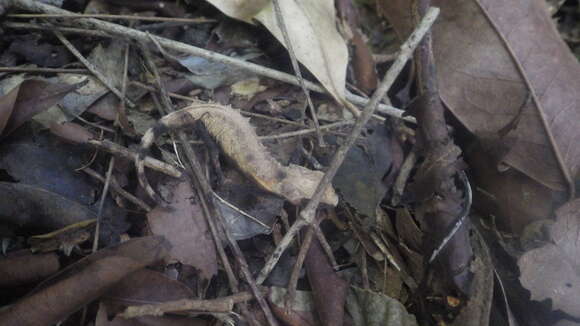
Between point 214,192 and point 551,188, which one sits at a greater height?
point 551,188

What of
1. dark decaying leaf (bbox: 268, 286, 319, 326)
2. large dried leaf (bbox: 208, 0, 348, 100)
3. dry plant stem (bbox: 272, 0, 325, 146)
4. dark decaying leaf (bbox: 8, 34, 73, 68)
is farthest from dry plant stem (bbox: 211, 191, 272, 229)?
dark decaying leaf (bbox: 8, 34, 73, 68)

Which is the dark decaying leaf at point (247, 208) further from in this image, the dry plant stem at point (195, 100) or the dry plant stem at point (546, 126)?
the dry plant stem at point (546, 126)

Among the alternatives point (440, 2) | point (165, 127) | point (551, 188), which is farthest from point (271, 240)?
point (440, 2)

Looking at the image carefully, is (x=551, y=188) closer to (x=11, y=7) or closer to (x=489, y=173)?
(x=489, y=173)

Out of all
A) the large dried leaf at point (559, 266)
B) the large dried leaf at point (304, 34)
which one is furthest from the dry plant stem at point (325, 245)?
the large dried leaf at point (559, 266)

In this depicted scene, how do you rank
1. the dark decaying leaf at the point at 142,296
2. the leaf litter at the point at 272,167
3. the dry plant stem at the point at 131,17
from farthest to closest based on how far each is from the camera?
the dry plant stem at the point at 131,17 → the leaf litter at the point at 272,167 → the dark decaying leaf at the point at 142,296

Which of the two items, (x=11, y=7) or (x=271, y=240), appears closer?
(x=271, y=240)
